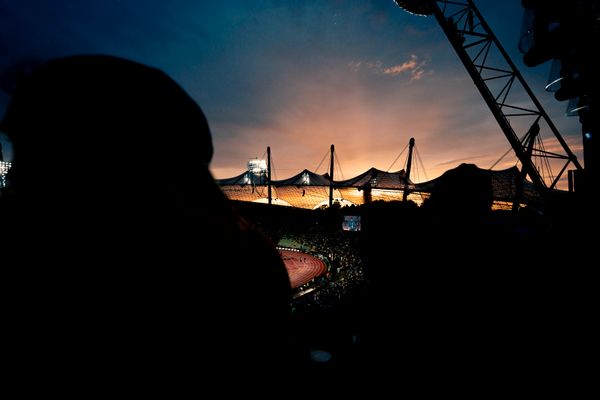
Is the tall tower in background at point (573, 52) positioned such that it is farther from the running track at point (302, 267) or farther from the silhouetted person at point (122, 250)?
the running track at point (302, 267)

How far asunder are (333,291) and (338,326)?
2292 millimetres

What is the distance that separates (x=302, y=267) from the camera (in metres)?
12.1

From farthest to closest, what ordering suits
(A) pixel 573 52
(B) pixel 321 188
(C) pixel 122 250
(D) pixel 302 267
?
1. (B) pixel 321 188
2. (D) pixel 302 267
3. (A) pixel 573 52
4. (C) pixel 122 250

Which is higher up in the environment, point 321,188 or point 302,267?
point 321,188

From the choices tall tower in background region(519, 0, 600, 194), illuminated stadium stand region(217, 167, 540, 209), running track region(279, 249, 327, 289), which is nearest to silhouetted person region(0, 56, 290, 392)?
tall tower in background region(519, 0, 600, 194)

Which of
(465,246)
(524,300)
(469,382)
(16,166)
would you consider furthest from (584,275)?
(16,166)

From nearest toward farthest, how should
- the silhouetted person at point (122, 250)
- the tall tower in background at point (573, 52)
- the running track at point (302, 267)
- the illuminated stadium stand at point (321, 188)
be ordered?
the silhouetted person at point (122, 250) < the tall tower in background at point (573, 52) < the running track at point (302, 267) < the illuminated stadium stand at point (321, 188)

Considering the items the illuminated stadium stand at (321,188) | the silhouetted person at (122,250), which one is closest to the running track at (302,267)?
the illuminated stadium stand at (321,188)

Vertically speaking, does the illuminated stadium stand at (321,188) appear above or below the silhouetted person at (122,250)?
above

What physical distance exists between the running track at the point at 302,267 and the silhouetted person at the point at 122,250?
8682mm

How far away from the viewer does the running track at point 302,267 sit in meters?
10.1

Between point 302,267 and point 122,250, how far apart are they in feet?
38.9

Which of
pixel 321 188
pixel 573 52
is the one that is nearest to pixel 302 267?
pixel 573 52

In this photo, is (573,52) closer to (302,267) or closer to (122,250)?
(122,250)
